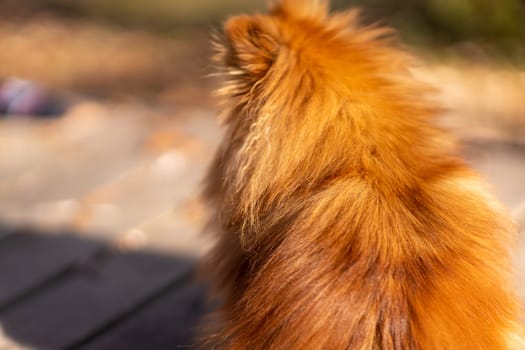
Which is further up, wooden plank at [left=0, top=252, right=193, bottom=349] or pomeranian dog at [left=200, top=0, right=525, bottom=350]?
pomeranian dog at [left=200, top=0, right=525, bottom=350]

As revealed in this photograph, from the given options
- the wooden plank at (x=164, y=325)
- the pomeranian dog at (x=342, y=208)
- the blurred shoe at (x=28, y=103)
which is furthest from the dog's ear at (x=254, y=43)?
the blurred shoe at (x=28, y=103)

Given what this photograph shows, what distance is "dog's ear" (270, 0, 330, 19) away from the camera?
1.96 meters

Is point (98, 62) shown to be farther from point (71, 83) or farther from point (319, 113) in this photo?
point (319, 113)

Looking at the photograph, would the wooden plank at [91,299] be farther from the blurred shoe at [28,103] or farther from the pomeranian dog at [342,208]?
the blurred shoe at [28,103]

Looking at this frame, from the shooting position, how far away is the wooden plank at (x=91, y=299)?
2.33m

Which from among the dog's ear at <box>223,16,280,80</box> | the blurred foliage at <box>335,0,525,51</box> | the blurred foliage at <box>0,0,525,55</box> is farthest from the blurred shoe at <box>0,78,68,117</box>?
the blurred foliage at <box>335,0,525,51</box>

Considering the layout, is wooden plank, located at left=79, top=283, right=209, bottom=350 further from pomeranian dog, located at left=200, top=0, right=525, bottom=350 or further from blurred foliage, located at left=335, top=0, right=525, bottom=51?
blurred foliage, located at left=335, top=0, right=525, bottom=51

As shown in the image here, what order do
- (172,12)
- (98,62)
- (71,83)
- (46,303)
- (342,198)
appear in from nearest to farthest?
1. (342,198)
2. (46,303)
3. (71,83)
4. (98,62)
5. (172,12)

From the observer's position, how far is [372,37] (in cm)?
198

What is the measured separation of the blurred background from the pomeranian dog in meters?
0.34

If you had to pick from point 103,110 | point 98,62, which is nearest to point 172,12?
point 98,62

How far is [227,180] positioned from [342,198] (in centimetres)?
42

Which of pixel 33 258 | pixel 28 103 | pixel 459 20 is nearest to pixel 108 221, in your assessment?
pixel 33 258

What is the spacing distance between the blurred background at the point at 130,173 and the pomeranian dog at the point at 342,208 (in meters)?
0.34
